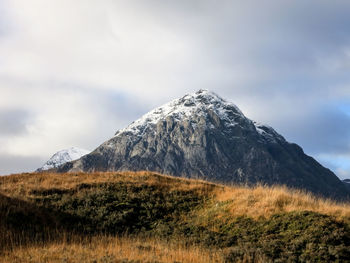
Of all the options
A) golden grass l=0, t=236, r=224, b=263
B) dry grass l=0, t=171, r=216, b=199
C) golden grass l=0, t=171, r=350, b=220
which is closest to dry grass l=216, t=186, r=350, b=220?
golden grass l=0, t=171, r=350, b=220

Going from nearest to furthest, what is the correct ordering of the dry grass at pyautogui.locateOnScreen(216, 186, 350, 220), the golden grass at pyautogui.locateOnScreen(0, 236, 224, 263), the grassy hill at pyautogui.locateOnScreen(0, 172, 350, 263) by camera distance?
the golden grass at pyautogui.locateOnScreen(0, 236, 224, 263) → the grassy hill at pyautogui.locateOnScreen(0, 172, 350, 263) → the dry grass at pyautogui.locateOnScreen(216, 186, 350, 220)

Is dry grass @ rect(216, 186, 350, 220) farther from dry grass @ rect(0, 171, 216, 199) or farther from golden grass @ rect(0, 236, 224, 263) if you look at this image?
golden grass @ rect(0, 236, 224, 263)

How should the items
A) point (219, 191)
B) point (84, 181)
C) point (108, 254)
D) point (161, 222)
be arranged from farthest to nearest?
point (84, 181) → point (219, 191) → point (161, 222) → point (108, 254)

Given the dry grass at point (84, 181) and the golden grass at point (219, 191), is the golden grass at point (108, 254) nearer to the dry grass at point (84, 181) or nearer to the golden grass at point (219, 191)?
the golden grass at point (219, 191)

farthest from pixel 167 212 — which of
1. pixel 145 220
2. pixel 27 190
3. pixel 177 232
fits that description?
pixel 27 190

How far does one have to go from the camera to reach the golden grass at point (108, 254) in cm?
1276

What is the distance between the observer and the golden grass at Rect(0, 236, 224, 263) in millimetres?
12758

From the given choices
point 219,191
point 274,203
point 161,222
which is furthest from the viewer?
point 219,191

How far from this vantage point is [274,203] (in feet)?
66.4

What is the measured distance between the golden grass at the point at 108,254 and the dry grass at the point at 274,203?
544 cm

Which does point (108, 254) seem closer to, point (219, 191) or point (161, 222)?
point (161, 222)

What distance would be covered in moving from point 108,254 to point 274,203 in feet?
34.7

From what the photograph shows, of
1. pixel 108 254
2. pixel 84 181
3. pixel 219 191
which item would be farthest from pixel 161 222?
pixel 84 181

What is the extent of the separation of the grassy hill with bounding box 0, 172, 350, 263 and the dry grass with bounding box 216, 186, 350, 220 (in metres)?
0.06
